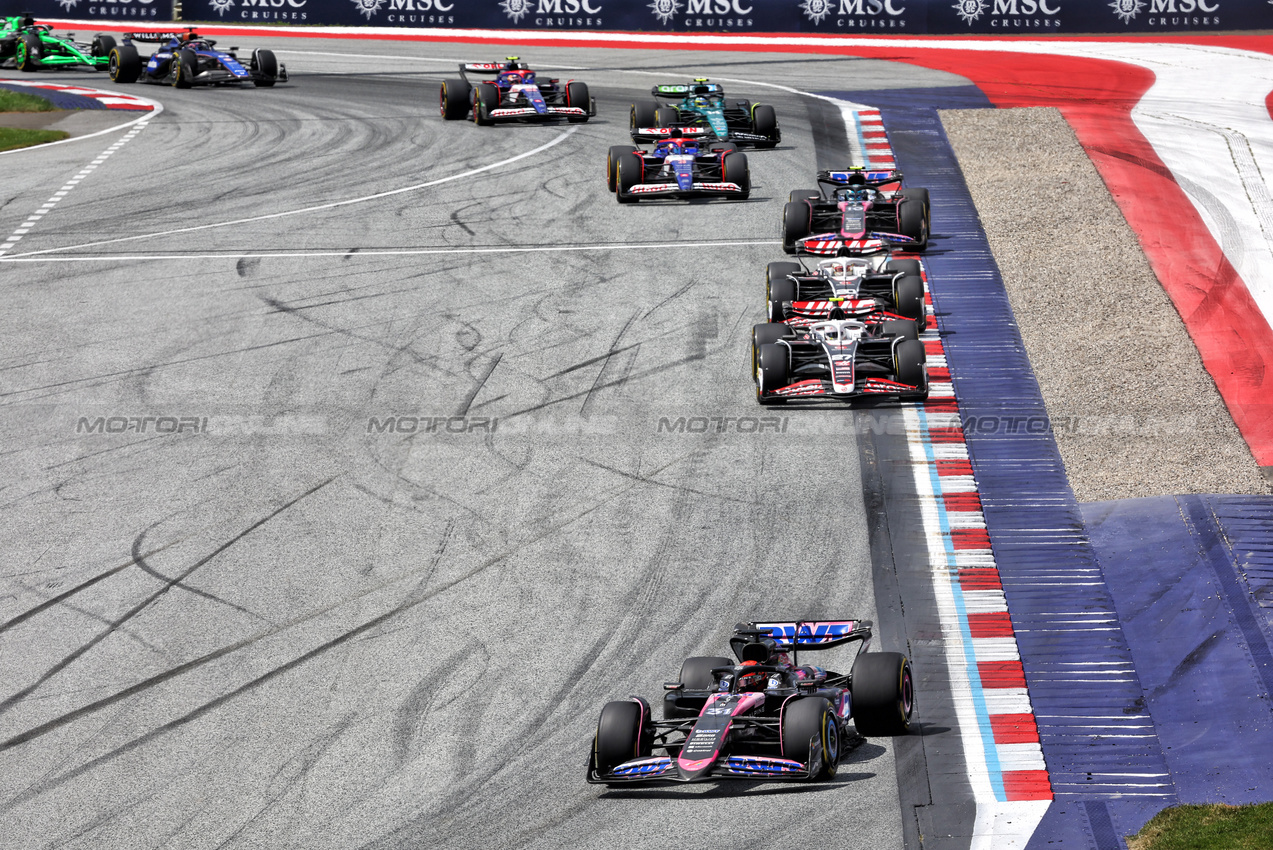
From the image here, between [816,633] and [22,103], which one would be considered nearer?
[816,633]

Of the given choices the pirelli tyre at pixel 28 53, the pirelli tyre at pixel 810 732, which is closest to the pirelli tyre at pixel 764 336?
the pirelli tyre at pixel 810 732

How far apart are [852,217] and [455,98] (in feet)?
38.2

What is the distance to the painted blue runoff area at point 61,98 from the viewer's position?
33969mm

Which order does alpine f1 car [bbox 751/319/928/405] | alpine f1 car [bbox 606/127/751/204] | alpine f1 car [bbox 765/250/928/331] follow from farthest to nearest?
alpine f1 car [bbox 606/127/751/204]
alpine f1 car [bbox 765/250/928/331]
alpine f1 car [bbox 751/319/928/405]

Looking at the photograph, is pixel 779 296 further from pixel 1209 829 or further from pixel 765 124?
pixel 1209 829

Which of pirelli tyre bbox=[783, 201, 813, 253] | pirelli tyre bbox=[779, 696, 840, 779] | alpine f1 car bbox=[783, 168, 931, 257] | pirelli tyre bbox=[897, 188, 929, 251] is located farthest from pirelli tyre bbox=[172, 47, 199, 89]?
pirelli tyre bbox=[779, 696, 840, 779]

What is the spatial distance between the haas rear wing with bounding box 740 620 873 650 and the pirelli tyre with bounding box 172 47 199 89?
27.2 meters

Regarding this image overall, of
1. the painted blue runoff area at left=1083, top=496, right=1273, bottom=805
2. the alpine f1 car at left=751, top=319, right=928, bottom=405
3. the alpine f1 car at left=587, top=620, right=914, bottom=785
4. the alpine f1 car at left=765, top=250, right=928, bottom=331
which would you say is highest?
the alpine f1 car at left=765, top=250, right=928, bottom=331

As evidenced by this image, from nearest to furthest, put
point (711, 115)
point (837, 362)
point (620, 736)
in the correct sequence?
point (620, 736) → point (837, 362) → point (711, 115)

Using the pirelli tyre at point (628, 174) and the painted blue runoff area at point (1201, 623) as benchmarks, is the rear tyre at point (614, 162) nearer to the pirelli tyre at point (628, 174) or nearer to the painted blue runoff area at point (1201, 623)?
the pirelli tyre at point (628, 174)

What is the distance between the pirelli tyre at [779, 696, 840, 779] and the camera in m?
→ 10.5

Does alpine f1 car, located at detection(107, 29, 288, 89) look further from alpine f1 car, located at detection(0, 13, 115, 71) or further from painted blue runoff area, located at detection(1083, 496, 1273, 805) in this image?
painted blue runoff area, located at detection(1083, 496, 1273, 805)

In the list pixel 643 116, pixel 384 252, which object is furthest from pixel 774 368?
pixel 643 116

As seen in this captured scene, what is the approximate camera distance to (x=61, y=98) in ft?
114
